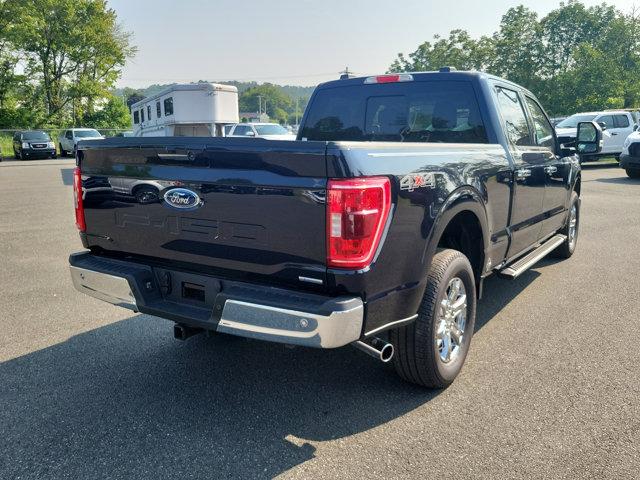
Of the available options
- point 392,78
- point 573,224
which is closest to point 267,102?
point 573,224

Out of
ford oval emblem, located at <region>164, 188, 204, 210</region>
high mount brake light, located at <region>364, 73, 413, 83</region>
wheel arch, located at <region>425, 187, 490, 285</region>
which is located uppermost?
high mount brake light, located at <region>364, 73, 413, 83</region>

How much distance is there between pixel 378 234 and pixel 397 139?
2015 mm

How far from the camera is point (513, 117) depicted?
4492 mm

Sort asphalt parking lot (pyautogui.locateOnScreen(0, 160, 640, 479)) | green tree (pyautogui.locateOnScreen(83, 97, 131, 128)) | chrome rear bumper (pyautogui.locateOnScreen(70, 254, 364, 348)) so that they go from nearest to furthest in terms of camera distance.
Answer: chrome rear bumper (pyautogui.locateOnScreen(70, 254, 364, 348)) → asphalt parking lot (pyautogui.locateOnScreen(0, 160, 640, 479)) → green tree (pyautogui.locateOnScreen(83, 97, 131, 128))

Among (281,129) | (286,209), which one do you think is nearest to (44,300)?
(286,209)

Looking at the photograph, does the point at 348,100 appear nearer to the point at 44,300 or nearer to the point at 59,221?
the point at 44,300

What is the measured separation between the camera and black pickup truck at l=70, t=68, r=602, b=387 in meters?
2.50

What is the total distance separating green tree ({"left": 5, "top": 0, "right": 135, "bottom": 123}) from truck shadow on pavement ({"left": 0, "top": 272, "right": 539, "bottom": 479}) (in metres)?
38.8

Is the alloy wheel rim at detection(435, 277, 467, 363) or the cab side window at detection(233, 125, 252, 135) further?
the cab side window at detection(233, 125, 252, 135)

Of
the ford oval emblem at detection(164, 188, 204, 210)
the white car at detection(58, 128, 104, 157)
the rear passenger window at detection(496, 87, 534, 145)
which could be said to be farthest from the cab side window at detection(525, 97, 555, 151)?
the white car at detection(58, 128, 104, 157)

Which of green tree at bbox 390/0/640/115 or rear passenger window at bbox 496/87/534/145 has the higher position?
green tree at bbox 390/0/640/115

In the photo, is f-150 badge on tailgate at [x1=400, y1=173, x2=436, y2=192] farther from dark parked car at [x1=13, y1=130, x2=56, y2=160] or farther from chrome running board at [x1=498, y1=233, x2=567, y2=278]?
dark parked car at [x1=13, y1=130, x2=56, y2=160]

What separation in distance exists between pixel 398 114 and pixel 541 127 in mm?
1738

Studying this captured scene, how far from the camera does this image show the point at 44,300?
505cm
